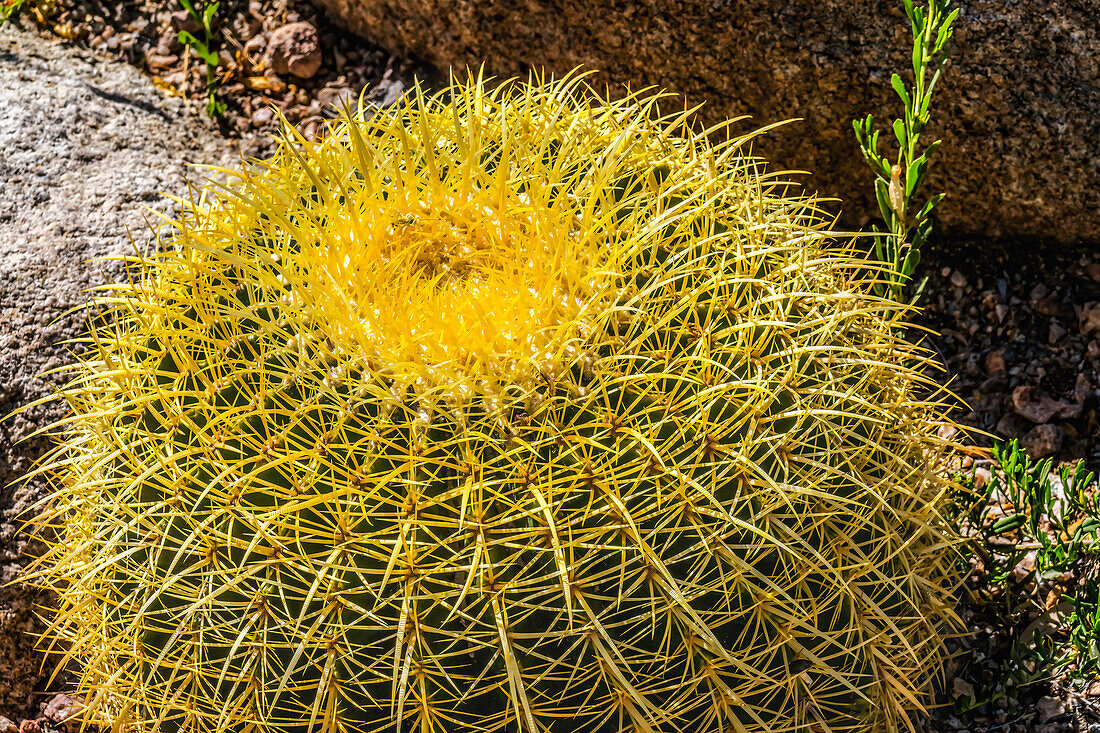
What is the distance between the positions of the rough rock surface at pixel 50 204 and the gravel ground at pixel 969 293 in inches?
5.6

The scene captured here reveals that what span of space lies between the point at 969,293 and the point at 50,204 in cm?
295

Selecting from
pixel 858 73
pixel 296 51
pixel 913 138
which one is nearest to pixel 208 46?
pixel 296 51

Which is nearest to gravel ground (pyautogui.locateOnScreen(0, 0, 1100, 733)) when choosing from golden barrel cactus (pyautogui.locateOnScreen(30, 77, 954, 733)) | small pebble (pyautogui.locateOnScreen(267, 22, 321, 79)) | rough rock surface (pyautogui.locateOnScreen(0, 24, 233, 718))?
small pebble (pyautogui.locateOnScreen(267, 22, 321, 79))

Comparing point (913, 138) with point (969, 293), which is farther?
point (969, 293)

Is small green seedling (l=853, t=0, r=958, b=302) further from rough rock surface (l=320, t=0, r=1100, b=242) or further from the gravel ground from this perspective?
the gravel ground

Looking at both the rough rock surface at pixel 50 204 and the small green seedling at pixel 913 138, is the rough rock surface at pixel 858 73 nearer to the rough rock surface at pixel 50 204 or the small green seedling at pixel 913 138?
the small green seedling at pixel 913 138

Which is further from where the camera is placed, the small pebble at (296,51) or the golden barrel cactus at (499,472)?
the small pebble at (296,51)

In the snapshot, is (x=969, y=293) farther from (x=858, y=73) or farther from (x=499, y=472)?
(x=499, y=472)

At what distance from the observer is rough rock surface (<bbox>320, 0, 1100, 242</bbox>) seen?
9.07 ft

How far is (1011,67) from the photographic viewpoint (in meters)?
2.79

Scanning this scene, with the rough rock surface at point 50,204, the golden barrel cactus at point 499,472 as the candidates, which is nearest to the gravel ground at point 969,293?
the rough rock surface at point 50,204

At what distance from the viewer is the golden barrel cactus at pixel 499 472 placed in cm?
151

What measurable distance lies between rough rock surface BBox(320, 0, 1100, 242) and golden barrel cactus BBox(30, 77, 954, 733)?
1.26 meters

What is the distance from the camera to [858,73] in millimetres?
2961
